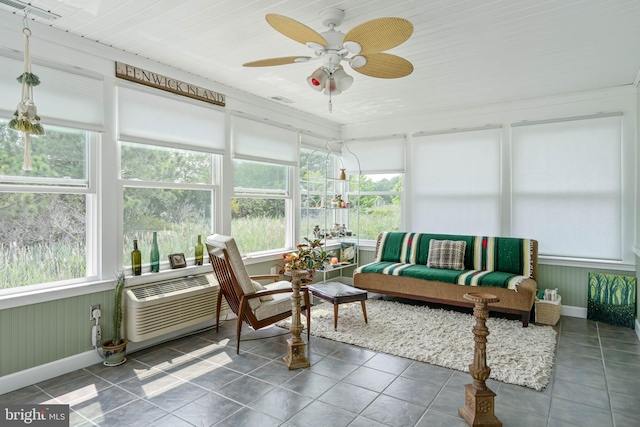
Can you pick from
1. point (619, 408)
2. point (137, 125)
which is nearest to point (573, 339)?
point (619, 408)

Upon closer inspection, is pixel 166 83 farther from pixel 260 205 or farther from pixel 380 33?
pixel 380 33

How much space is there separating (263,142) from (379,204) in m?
2.23

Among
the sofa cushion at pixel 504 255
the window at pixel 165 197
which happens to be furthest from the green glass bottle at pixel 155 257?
the sofa cushion at pixel 504 255

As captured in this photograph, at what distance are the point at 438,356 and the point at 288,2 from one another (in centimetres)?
294

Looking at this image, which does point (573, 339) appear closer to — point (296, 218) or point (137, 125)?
point (296, 218)

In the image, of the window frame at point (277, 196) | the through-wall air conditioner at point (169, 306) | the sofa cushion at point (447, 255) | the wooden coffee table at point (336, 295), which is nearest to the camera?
the through-wall air conditioner at point (169, 306)

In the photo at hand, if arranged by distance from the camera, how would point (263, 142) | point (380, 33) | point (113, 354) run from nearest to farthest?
point (380, 33), point (113, 354), point (263, 142)

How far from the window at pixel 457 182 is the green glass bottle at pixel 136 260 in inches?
148

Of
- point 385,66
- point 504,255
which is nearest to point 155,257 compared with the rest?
point 385,66

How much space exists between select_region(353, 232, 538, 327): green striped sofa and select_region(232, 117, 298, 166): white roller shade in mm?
1872

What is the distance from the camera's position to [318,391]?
2.64m

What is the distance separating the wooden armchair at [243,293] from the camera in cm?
326

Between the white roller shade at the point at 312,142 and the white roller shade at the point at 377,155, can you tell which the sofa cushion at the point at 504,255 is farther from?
the white roller shade at the point at 312,142

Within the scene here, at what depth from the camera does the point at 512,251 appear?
457 cm
